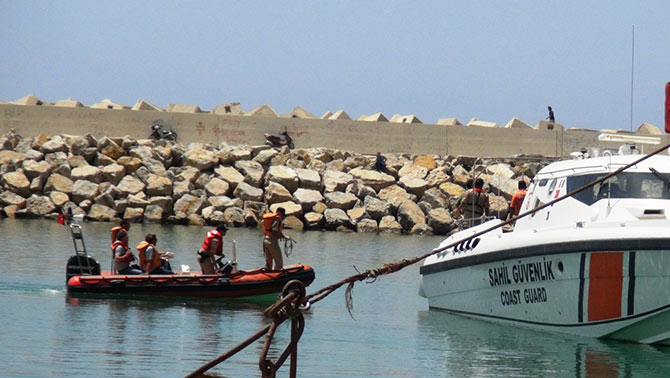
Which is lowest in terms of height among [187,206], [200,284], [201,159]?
[200,284]

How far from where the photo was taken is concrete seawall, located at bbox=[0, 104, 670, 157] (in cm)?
4319

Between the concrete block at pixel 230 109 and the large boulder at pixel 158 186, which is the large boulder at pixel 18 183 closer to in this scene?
the large boulder at pixel 158 186

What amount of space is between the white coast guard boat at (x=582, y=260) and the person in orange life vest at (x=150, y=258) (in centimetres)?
464

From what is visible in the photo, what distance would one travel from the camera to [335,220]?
37.5 m

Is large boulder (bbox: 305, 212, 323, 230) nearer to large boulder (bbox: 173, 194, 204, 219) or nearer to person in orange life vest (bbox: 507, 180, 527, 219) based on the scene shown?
large boulder (bbox: 173, 194, 204, 219)

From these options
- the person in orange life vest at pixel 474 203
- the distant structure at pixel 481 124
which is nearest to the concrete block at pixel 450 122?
the distant structure at pixel 481 124

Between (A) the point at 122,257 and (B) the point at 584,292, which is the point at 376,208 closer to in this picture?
(A) the point at 122,257

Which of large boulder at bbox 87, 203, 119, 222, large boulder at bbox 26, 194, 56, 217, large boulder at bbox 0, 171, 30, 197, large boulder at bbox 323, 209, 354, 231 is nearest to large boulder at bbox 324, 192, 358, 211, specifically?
large boulder at bbox 323, 209, 354, 231

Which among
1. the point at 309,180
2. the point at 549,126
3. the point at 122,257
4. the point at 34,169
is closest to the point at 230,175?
the point at 309,180

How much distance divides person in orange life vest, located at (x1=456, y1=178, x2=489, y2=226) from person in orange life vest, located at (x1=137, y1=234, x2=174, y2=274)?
471 centimetres

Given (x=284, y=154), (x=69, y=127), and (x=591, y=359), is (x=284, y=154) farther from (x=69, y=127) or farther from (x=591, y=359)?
(x=591, y=359)

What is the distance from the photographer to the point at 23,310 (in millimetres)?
18484

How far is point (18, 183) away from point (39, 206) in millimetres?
1075

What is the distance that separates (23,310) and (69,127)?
2530 cm
